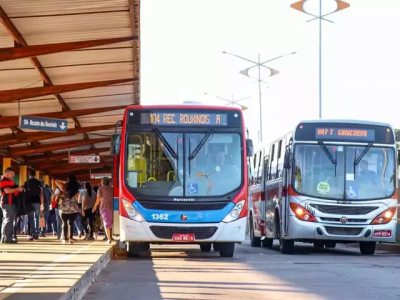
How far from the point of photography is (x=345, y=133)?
20609 mm

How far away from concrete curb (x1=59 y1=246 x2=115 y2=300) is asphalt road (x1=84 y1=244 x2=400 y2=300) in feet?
0.38

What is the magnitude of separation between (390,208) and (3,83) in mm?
13715

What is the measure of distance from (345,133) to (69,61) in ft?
31.6

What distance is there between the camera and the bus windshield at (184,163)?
18.4 meters

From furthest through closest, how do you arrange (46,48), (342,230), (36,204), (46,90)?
(46,90)
(36,204)
(46,48)
(342,230)

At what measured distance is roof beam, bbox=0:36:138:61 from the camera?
22.5 m

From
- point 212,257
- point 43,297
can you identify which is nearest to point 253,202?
point 212,257

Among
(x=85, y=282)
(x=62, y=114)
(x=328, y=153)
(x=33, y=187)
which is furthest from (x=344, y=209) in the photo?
(x=62, y=114)

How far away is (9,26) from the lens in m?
21.3

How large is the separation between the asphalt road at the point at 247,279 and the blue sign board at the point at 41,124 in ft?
34.3

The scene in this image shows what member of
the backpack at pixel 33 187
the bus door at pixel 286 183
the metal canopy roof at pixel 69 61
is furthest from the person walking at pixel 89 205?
the bus door at pixel 286 183

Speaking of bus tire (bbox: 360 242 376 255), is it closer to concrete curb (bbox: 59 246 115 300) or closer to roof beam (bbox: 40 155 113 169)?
concrete curb (bbox: 59 246 115 300)

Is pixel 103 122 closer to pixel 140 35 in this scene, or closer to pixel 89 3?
pixel 140 35

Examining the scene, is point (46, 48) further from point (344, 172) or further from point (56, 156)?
point (56, 156)
